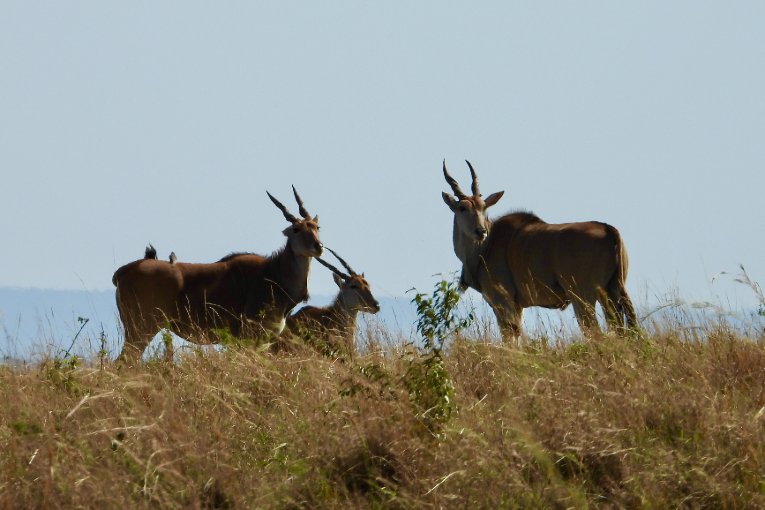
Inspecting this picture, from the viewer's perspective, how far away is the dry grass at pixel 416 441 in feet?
17.8

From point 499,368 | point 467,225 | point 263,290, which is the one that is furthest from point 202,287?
point 499,368

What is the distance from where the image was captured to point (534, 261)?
12.4 meters

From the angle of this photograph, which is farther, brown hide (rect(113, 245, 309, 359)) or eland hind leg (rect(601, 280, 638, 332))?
brown hide (rect(113, 245, 309, 359))

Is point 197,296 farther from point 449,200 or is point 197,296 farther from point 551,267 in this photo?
point 551,267

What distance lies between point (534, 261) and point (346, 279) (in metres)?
3.66

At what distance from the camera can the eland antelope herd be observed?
1176 cm

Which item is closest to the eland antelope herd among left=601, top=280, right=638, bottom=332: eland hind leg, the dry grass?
left=601, top=280, right=638, bottom=332: eland hind leg

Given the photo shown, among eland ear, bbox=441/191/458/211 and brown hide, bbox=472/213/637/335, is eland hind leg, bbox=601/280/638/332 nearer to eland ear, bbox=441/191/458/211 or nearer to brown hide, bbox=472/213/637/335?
brown hide, bbox=472/213/637/335

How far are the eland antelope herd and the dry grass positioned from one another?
3.95m

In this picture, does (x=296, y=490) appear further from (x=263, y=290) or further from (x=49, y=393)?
(x=263, y=290)

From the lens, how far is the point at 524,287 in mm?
12531

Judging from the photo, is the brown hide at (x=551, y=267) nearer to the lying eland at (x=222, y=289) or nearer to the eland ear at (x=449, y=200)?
the eland ear at (x=449, y=200)

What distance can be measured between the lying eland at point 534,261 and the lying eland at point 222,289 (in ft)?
6.16

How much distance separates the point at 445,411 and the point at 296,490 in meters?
0.90
